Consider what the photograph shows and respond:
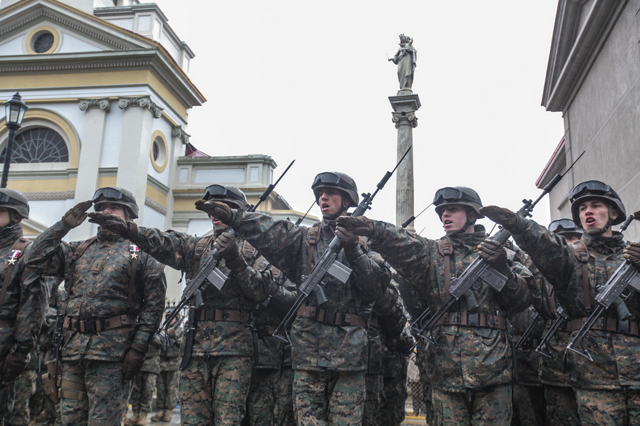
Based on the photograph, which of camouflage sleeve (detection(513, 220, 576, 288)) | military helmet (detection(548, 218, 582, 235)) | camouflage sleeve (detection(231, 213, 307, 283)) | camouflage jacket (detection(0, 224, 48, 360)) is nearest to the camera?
camouflage sleeve (detection(513, 220, 576, 288))


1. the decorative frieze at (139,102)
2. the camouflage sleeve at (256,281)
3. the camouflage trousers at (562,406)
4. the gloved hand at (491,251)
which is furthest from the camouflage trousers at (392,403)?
the decorative frieze at (139,102)

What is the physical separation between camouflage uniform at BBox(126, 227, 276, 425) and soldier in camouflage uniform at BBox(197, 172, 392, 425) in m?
0.45

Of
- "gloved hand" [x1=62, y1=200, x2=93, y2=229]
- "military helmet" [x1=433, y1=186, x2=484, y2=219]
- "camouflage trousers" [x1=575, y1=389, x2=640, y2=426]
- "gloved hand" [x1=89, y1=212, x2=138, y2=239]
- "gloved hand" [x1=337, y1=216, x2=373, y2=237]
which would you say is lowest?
"camouflage trousers" [x1=575, y1=389, x2=640, y2=426]

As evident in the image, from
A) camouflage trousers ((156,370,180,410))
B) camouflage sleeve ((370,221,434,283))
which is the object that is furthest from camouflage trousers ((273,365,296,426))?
camouflage trousers ((156,370,180,410))

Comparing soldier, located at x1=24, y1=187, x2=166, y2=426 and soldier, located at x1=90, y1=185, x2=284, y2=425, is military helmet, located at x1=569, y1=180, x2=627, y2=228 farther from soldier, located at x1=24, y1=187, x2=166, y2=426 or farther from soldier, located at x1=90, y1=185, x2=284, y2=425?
soldier, located at x1=24, y1=187, x2=166, y2=426

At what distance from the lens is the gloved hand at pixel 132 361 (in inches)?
190

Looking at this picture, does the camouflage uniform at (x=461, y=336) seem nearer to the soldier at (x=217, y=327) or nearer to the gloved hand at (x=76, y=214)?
the soldier at (x=217, y=327)

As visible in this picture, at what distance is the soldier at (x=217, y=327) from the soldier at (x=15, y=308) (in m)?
1.44

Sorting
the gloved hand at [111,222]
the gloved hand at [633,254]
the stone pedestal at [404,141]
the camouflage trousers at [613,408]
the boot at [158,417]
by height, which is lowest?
the boot at [158,417]

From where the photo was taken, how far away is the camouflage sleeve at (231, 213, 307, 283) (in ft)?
14.1

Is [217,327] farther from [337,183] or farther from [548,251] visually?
[548,251]

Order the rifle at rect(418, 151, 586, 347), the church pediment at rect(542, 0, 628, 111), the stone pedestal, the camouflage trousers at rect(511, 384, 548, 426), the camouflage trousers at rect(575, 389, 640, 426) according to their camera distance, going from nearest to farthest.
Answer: the camouflage trousers at rect(575, 389, 640, 426) < the rifle at rect(418, 151, 586, 347) < the camouflage trousers at rect(511, 384, 548, 426) < the church pediment at rect(542, 0, 628, 111) < the stone pedestal

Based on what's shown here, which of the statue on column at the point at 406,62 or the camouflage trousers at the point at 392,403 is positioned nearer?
the camouflage trousers at the point at 392,403

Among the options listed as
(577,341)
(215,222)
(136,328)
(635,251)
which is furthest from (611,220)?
(136,328)
